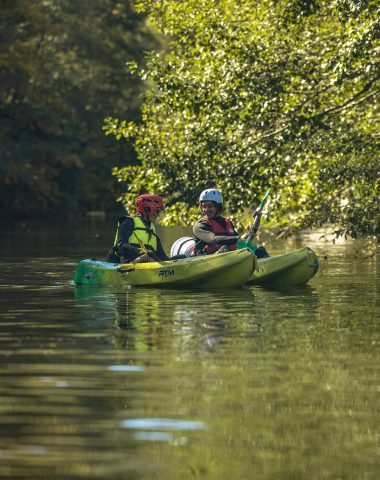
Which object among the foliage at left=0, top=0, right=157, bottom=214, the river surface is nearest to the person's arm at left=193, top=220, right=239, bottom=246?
the river surface

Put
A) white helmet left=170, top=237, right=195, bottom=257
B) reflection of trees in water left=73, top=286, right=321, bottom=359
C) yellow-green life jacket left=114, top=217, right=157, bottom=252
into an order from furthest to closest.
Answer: white helmet left=170, top=237, right=195, bottom=257 → yellow-green life jacket left=114, top=217, right=157, bottom=252 → reflection of trees in water left=73, top=286, right=321, bottom=359

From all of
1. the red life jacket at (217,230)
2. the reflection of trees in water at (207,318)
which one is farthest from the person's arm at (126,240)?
the red life jacket at (217,230)

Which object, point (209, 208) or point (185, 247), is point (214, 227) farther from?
point (185, 247)

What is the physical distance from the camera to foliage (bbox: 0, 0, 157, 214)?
5291 cm

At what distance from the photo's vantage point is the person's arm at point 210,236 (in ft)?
65.5

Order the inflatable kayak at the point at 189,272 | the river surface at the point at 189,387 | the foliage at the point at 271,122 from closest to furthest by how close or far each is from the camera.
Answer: the river surface at the point at 189,387, the inflatable kayak at the point at 189,272, the foliage at the point at 271,122

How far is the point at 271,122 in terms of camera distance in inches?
1000

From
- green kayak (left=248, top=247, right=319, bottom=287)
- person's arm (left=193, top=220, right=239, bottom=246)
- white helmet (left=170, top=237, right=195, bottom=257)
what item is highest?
person's arm (left=193, top=220, right=239, bottom=246)

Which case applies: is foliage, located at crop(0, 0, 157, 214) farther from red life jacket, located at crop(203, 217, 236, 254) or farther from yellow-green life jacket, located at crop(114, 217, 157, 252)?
yellow-green life jacket, located at crop(114, 217, 157, 252)

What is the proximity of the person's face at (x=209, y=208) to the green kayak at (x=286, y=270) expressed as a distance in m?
1.00

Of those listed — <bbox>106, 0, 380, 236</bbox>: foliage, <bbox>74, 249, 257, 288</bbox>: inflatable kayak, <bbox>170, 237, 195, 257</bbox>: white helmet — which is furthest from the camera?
<bbox>106, 0, 380, 236</bbox>: foliage

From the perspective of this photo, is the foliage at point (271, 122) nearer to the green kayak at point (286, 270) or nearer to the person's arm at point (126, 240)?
the green kayak at point (286, 270)

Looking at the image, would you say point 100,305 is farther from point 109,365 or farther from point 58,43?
point 58,43

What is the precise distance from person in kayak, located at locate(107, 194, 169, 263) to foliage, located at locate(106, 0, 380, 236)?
4.71 m
